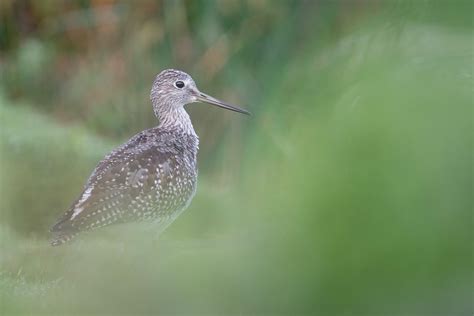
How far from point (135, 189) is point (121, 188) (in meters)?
0.08

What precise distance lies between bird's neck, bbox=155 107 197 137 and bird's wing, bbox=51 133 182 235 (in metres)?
0.69

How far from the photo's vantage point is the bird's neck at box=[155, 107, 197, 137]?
554 centimetres

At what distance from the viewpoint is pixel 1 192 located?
5.16 metres

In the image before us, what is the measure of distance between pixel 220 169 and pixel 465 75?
6086 millimetres

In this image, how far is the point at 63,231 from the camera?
4.23 meters

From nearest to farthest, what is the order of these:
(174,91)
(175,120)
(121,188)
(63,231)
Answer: (63,231) → (121,188) → (175,120) → (174,91)

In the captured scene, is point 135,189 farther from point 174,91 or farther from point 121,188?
point 174,91

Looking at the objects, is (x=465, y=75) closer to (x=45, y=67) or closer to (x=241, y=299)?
(x=241, y=299)

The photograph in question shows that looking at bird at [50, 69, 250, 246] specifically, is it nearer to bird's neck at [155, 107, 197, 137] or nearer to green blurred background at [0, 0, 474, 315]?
bird's neck at [155, 107, 197, 137]

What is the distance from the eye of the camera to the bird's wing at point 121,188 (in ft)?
14.2

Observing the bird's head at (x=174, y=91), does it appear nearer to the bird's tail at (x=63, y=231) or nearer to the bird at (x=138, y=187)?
the bird at (x=138, y=187)

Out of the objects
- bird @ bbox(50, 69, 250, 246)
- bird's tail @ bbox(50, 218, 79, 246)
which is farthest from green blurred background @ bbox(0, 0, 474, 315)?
bird @ bbox(50, 69, 250, 246)

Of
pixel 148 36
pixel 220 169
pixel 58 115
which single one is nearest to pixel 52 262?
pixel 220 169

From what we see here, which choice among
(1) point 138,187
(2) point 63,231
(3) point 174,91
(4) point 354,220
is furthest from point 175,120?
(4) point 354,220
